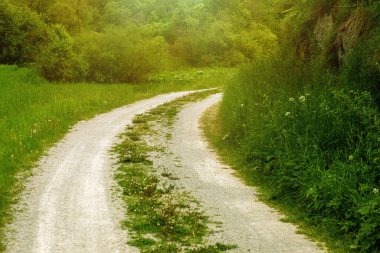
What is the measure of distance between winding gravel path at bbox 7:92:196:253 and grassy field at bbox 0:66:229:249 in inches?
14.0

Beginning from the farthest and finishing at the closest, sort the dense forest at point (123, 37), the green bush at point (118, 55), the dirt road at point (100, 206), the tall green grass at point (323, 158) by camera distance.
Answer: the green bush at point (118, 55) < the dense forest at point (123, 37) < the tall green grass at point (323, 158) < the dirt road at point (100, 206)

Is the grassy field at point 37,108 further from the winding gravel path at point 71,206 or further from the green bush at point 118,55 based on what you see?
the green bush at point 118,55

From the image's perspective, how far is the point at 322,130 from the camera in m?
→ 10.2

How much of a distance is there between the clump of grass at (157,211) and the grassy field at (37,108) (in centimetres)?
217

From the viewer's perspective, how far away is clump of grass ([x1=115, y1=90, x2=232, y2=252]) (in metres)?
7.02

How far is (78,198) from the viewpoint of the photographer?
29.8 feet

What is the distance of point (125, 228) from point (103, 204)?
1325 millimetres

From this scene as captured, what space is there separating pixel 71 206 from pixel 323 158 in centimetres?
518

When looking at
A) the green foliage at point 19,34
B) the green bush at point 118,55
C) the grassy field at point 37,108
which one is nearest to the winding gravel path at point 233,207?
the grassy field at point 37,108

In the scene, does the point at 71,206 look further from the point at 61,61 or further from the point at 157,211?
the point at 61,61

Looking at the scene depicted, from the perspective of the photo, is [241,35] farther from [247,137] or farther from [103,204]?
[103,204]

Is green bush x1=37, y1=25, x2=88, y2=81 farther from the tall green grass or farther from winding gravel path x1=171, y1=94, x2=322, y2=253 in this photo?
the tall green grass

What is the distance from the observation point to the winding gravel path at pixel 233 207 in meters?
7.21

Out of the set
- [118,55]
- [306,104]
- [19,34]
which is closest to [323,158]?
[306,104]
